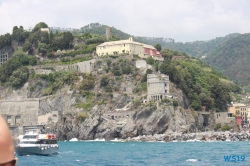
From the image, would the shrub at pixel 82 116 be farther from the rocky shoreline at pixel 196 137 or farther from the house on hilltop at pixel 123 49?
the house on hilltop at pixel 123 49

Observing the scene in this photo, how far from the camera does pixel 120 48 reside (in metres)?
105

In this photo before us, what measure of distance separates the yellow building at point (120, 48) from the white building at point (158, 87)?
1539cm

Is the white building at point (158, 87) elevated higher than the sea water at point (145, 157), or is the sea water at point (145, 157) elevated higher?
the white building at point (158, 87)

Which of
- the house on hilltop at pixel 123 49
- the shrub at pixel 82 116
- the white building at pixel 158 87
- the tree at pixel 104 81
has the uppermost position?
the house on hilltop at pixel 123 49

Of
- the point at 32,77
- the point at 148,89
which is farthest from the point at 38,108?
the point at 148,89

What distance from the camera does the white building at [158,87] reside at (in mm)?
88188

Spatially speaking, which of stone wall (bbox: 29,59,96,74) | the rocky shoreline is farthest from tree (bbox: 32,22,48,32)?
the rocky shoreline

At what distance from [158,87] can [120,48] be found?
19.4 meters

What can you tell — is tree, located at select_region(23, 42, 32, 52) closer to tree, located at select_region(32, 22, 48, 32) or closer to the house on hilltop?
tree, located at select_region(32, 22, 48, 32)

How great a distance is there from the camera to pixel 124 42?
105 metres

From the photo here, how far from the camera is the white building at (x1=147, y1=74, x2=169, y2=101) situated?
3472 inches

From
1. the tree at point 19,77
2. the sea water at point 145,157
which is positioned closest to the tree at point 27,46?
the tree at point 19,77

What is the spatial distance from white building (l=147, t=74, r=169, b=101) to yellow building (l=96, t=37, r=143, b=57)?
15.4 m

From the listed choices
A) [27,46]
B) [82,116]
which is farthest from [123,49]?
[27,46]
